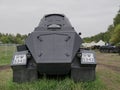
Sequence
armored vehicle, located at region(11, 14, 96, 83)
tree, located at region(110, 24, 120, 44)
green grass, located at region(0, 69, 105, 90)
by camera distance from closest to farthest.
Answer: green grass, located at region(0, 69, 105, 90) → armored vehicle, located at region(11, 14, 96, 83) → tree, located at region(110, 24, 120, 44)

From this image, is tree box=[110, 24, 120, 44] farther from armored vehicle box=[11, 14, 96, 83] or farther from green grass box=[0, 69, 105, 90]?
green grass box=[0, 69, 105, 90]

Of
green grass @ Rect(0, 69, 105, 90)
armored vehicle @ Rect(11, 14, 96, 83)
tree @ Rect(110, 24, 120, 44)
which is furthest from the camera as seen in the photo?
tree @ Rect(110, 24, 120, 44)

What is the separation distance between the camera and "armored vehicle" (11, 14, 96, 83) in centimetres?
779

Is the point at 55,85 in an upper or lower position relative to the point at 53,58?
lower

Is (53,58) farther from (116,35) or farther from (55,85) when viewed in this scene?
(116,35)

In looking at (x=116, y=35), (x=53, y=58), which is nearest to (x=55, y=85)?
(x=53, y=58)

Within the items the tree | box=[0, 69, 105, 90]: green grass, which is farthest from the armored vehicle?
the tree

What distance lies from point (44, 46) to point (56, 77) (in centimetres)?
83

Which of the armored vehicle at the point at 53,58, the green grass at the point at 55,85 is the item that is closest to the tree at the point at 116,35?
the armored vehicle at the point at 53,58

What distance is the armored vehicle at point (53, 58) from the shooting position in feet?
25.6

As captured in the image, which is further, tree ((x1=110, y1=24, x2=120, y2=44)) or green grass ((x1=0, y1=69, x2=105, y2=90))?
tree ((x1=110, y1=24, x2=120, y2=44))

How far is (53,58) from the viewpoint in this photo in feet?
25.5

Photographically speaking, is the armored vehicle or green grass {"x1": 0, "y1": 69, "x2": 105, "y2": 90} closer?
green grass {"x1": 0, "y1": 69, "x2": 105, "y2": 90}

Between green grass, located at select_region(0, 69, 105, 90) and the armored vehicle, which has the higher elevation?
the armored vehicle
